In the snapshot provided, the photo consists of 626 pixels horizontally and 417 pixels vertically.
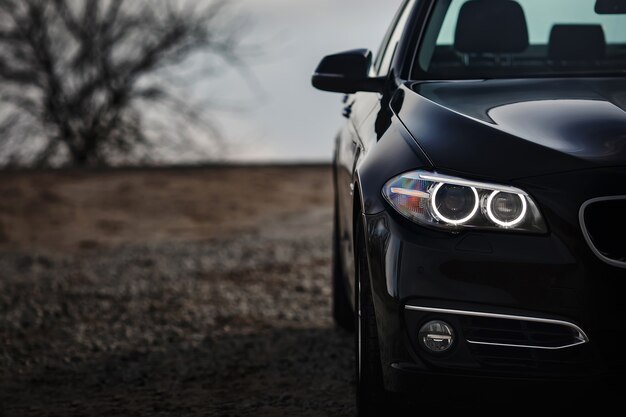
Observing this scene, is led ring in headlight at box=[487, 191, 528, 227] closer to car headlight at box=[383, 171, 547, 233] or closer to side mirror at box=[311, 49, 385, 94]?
car headlight at box=[383, 171, 547, 233]

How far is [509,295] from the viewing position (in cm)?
309

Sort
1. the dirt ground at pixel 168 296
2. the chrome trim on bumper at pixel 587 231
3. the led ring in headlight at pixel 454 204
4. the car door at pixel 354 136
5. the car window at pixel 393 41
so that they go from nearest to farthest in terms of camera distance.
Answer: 1. the chrome trim on bumper at pixel 587 231
2. the led ring in headlight at pixel 454 204
3. the car door at pixel 354 136
4. the car window at pixel 393 41
5. the dirt ground at pixel 168 296

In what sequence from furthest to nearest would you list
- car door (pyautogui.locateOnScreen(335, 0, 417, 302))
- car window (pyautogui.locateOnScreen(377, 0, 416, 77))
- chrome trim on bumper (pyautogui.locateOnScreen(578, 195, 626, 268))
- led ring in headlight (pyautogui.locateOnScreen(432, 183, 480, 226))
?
car window (pyautogui.locateOnScreen(377, 0, 416, 77)), car door (pyautogui.locateOnScreen(335, 0, 417, 302)), led ring in headlight (pyautogui.locateOnScreen(432, 183, 480, 226)), chrome trim on bumper (pyautogui.locateOnScreen(578, 195, 626, 268))

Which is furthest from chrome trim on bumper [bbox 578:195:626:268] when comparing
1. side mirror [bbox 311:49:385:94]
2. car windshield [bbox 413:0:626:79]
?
side mirror [bbox 311:49:385:94]

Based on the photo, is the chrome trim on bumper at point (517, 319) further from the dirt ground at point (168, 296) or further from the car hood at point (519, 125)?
the dirt ground at point (168, 296)

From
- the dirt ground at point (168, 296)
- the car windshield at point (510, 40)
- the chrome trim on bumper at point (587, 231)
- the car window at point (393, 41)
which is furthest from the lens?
the dirt ground at point (168, 296)

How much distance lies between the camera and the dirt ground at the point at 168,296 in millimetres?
4922

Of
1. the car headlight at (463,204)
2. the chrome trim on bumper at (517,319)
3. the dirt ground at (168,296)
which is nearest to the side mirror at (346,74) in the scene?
the dirt ground at (168,296)

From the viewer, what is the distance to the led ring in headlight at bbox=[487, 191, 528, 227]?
3127 mm

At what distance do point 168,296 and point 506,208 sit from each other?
15.4ft

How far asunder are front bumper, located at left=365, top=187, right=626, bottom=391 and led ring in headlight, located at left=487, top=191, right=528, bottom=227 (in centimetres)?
5

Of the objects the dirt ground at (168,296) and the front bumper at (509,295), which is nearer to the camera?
the front bumper at (509,295)

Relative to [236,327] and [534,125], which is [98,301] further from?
[534,125]

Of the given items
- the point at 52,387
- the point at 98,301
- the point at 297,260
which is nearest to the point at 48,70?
the point at 297,260
